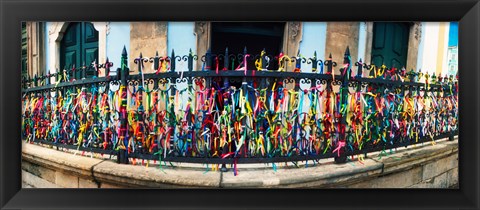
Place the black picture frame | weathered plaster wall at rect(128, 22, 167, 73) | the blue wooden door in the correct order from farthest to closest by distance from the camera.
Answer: the blue wooden door
weathered plaster wall at rect(128, 22, 167, 73)
the black picture frame

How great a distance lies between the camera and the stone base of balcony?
Result: 7.30 feet

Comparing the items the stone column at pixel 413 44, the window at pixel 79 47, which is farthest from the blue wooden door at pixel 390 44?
the window at pixel 79 47

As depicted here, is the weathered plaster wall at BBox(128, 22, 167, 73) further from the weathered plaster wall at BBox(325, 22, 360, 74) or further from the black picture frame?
the weathered plaster wall at BBox(325, 22, 360, 74)

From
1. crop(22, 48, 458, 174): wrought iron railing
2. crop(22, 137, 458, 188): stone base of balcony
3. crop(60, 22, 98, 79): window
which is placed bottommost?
crop(22, 137, 458, 188): stone base of balcony

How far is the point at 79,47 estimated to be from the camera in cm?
236

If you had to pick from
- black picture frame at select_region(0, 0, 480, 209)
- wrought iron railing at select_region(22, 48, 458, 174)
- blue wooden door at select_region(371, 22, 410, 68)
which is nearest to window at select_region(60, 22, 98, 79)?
wrought iron railing at select_region(22, 48, 458, 174)

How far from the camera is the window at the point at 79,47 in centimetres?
225

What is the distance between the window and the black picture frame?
0.21m

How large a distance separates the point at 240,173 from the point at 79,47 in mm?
2089

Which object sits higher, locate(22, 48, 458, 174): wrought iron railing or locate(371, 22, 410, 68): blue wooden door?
locate(371, 22, 410, 68): blue wooden door
